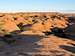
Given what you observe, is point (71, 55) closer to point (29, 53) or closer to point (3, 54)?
point (29, 53)

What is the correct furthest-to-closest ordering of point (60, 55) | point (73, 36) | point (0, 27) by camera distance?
1. point (0, 27)
2. point (73, 36)
3. point (60, 55)

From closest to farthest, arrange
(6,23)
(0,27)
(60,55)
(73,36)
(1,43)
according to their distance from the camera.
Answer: (60,55) < (1,43) < (73,36) < (0,27) < (6,23)

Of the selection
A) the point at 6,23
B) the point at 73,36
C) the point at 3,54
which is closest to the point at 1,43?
the point at 3,54

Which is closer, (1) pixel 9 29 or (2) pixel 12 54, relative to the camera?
(2) pixel 12 54

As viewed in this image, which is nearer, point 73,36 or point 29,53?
point 29,53

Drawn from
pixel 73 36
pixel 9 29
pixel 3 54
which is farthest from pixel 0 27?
pixel 3 54

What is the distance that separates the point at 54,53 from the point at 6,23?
24988mm

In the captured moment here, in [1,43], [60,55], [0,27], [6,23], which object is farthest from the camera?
[6,23]

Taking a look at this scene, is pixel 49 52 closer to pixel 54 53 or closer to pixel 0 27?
pixel 54 53

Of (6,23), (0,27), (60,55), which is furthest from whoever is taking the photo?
(6,23)

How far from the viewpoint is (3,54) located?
2130cm

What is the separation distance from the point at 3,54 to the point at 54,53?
4.09m

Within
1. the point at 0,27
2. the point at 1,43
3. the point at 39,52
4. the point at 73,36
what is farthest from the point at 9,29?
the point at 39,52

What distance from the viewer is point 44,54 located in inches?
818
